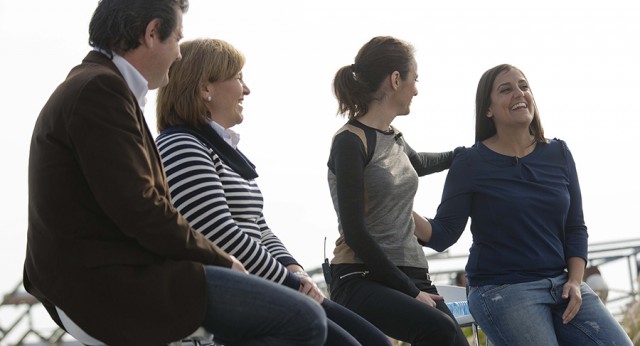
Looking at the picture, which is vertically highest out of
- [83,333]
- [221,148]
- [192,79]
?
[192,79]

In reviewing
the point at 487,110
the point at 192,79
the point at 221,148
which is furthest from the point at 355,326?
the point at 487,110

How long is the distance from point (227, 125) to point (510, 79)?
4.23 feet

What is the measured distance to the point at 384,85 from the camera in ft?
12.6

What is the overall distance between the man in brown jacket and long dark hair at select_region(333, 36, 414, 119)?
1.43 metres

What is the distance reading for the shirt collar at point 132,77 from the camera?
261cm

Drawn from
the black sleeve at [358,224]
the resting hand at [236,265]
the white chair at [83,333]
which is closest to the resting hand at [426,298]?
→ the black sleeve at [358,224]

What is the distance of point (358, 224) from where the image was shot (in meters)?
3.51

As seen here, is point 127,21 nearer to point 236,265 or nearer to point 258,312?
point 236,265

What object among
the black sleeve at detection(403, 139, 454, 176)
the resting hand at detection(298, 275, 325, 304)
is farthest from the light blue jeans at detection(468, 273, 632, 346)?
the resting hand at detection(298, 275, 325, 304)

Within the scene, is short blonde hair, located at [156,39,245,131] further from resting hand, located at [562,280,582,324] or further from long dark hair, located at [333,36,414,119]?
resting hand, located at [562,280,582,324]

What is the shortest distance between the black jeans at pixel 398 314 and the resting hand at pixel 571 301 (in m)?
0.46

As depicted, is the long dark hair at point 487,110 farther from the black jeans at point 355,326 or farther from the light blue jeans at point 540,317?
the black jeans at point 355,326

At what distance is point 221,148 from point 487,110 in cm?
137

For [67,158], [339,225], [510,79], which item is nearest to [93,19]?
[67,158]
